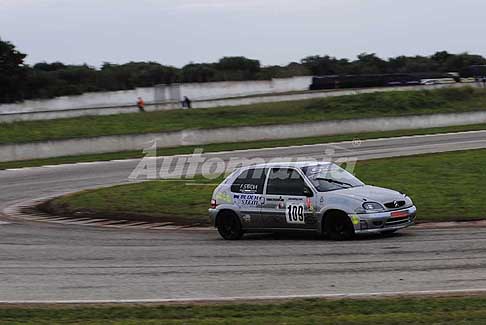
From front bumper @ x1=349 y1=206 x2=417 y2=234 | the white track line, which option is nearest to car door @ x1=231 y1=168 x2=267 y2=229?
front bumper @ x1=349 y1=206 x2=417 y2=234

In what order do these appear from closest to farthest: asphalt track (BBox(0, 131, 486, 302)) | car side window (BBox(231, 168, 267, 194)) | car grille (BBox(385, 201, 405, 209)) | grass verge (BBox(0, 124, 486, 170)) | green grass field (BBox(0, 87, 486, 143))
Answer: asphalt track (BBox(0, 131, 486, 302))
car grille (BBox(385, 201, 405, 209))
car side window (BBox(231, 168, 267, 194))
grass verge (BBox(0, 124, 486, 170))
green grass field (BBox(0, 87, 486, 143))

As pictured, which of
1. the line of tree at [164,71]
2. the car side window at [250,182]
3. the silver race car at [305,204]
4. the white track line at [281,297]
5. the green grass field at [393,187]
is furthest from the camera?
the line of tree at [164,71]

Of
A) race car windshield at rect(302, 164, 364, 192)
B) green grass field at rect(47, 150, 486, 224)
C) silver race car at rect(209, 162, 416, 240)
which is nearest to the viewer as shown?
silver race car at rect(209, 162, 416, 240)

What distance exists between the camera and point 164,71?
311 ft

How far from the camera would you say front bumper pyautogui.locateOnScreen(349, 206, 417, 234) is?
13992 millimetres

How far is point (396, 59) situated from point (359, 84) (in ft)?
122

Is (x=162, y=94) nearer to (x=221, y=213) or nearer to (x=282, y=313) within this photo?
(x=221, y=213)

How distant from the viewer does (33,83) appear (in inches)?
2945

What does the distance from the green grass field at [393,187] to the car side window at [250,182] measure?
2490mm

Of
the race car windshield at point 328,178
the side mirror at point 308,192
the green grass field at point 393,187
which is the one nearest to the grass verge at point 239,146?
the green grass field at point 393,187

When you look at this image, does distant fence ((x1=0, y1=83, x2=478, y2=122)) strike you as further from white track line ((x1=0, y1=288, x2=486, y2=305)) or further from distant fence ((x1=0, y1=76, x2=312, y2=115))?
white track line ((x1=0, y1=288, x2=486, y2=305))

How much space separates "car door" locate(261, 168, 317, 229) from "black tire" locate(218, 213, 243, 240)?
594 millimetres

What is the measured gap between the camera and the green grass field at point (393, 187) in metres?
17.5

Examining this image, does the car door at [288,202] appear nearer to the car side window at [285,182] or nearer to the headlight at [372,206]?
the car side window at [285,182]
